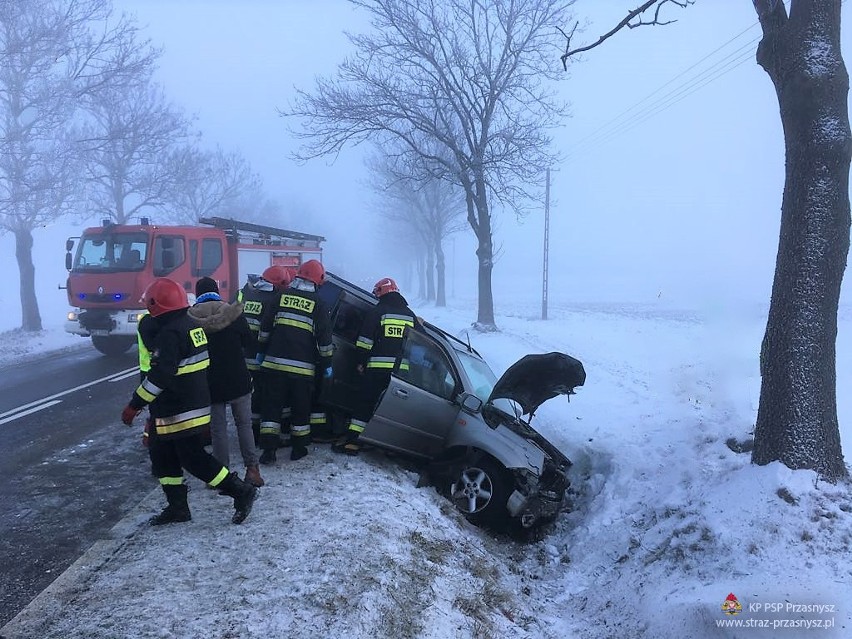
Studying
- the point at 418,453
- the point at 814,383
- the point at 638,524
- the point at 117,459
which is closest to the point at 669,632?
the point at 638,524

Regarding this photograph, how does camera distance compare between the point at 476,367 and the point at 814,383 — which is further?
the point at 476,367

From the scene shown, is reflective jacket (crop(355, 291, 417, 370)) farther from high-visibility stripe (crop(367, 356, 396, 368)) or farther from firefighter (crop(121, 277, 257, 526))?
firefighter (crop(121, 277, 257, 526))

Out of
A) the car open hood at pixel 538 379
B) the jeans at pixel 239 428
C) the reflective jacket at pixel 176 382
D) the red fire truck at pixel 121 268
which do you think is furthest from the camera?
the red fire truck at pixel 121 268

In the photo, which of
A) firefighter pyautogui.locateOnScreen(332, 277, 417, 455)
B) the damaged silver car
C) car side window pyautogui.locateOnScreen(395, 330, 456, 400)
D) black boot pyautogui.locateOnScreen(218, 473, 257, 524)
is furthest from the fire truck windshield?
black boot pyautogui.locateOnScreen(218, 473, 257, 524)

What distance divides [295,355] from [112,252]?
8.41 meters

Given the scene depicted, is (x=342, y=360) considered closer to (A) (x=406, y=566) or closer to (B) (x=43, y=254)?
(A) (x=406, y=566)

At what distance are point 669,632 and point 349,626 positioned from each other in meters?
1.99

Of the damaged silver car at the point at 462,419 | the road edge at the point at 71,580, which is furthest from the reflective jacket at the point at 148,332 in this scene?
the damaged silver car at the point at 462,419

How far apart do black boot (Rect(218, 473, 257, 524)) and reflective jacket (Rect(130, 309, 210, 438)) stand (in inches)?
17.0

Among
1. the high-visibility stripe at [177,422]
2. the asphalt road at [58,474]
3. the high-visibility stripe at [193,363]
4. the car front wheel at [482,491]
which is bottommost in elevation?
the car front wheel at [482,491]

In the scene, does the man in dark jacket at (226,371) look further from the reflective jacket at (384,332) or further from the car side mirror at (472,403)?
the car side mirror at (472,403)

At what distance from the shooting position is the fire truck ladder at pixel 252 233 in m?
13.3

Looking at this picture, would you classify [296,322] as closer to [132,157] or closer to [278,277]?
[278,277]

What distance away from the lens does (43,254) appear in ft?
247
